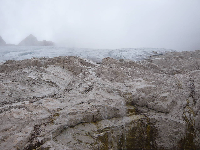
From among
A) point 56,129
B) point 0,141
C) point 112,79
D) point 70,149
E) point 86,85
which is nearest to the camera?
point 0,141

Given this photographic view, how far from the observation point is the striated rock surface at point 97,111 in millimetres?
2850

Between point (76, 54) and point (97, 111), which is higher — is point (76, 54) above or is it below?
above

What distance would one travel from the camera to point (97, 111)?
3.40 meters

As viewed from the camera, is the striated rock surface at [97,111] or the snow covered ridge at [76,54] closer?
the striated rock surface at [97,111]

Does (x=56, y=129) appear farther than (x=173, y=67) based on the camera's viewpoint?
No

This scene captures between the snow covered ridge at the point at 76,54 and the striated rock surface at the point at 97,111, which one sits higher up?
the snow covered ridge at the point at 76,54

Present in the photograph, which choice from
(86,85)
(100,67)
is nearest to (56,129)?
(86,85)

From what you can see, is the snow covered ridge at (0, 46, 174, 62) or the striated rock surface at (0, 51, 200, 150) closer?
the striated rock surface at (0, 51, 200, 150)

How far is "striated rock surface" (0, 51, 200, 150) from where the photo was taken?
2.85m

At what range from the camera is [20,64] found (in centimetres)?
541

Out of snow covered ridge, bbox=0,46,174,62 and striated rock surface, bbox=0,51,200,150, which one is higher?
snow covered ridge, bbox=0,46,174,62

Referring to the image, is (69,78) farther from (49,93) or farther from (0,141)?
(0,141)

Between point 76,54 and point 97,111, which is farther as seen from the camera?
point 76,54

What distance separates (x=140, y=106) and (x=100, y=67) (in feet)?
8.27
